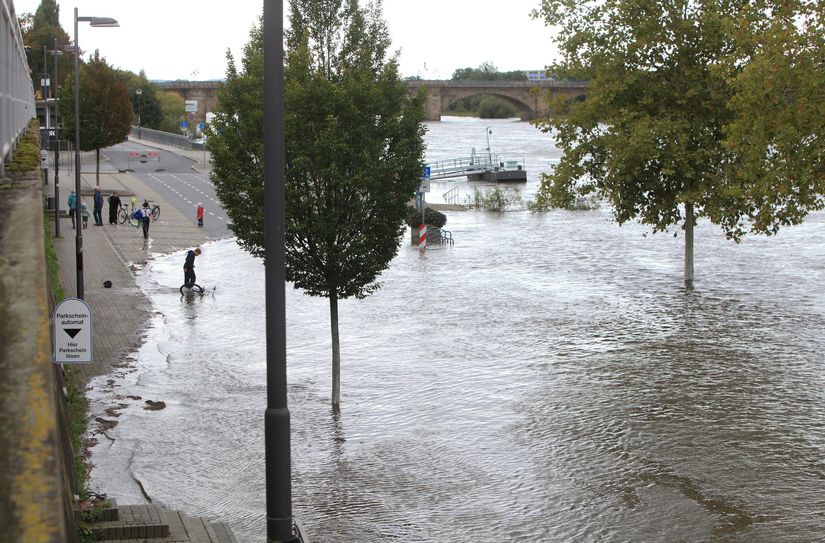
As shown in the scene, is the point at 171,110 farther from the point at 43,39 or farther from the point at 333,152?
the point at 333,152

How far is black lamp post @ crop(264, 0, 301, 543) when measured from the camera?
23.6 feet

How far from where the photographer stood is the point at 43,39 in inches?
3430

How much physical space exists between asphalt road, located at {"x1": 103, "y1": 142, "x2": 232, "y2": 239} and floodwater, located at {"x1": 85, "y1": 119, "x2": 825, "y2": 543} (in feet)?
39.6

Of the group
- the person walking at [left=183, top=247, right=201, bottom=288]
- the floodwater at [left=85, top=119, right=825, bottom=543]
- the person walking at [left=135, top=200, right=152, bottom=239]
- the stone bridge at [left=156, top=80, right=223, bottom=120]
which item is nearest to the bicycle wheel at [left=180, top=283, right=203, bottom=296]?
the person walking at [left=183, top=247, right=201, bottom=288]

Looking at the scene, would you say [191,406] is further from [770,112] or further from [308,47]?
[770,112]

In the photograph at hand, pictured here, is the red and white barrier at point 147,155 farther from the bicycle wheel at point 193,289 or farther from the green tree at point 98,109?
the bicycle wheel at point 193,289

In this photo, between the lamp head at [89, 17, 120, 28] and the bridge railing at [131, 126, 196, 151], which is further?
the bridge railing at [131, 126, 196, 151]

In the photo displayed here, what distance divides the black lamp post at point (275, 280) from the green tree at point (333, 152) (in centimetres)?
957

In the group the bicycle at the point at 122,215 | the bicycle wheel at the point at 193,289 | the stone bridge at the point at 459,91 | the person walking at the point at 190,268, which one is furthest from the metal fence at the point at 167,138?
the person walking at the point at 190,268

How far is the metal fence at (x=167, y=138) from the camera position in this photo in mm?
87363

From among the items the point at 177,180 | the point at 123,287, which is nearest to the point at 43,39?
the point at 177,180

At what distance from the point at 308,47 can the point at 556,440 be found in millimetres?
7798

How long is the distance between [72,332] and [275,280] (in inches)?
283

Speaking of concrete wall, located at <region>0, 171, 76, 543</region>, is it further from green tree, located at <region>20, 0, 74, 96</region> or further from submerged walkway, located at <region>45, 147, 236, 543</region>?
green tree, located at <region>20, 0, 74, 96</region>
